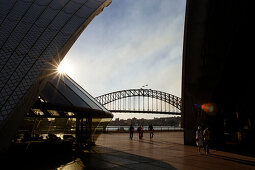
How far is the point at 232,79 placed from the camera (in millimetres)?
12805

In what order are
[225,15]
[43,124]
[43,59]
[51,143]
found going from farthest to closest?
[43,124]
[225,15]
[51,143]
[43,59]

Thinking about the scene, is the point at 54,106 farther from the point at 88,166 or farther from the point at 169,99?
the point at 169,99

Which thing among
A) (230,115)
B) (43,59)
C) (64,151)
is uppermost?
(43,59)

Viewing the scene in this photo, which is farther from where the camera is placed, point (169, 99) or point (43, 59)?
point (169, 99)

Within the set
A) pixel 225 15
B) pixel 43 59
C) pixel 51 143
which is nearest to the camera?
pixel 43 59

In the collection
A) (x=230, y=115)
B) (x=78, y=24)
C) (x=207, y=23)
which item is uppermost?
(x=207, y=23)

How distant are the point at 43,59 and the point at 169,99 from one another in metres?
107

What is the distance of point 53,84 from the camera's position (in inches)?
385

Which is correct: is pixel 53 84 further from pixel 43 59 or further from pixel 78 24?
pixel 78 24

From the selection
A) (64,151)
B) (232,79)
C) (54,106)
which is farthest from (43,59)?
(232,79)

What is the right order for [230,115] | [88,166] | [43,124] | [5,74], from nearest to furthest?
[88,166], [5,74], [230,115], [43,124]

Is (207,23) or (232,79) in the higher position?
(207,23)

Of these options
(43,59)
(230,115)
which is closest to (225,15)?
(230,115)

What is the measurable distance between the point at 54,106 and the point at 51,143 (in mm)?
2318
